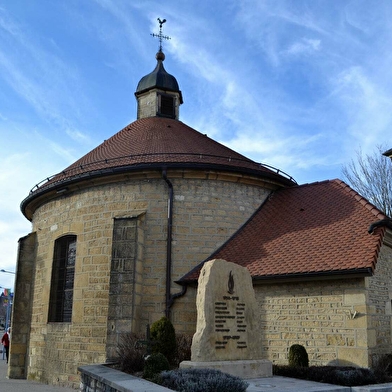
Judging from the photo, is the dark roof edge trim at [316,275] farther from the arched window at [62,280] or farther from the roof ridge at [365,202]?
the arched window at [62,280]

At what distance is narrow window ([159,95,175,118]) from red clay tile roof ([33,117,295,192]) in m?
1.49

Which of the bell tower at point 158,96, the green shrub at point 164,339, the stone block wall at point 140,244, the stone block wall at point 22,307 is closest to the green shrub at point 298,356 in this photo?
the green shrub at point 164,339

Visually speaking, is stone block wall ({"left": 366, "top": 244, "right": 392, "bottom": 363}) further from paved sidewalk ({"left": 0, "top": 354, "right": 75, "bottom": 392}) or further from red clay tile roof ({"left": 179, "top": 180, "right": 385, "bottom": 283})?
paved sidewalk ({"left": 0, "top": 354, "right": 75, "bottom": 392})

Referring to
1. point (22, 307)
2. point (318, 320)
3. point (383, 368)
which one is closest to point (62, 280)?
point (22, 307)

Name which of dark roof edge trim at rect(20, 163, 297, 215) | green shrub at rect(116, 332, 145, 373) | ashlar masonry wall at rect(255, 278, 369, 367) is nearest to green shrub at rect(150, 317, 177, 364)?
green shrub at rect(116, 332, 145, 373)

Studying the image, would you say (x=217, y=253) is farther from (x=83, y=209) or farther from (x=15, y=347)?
(x=15, y=347)

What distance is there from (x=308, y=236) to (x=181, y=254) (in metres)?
3.50

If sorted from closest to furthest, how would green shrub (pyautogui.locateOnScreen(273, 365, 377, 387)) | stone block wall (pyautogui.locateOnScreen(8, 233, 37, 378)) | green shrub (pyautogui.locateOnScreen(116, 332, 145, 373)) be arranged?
green shrub (pyautogui.locateOnScreen(273, 365, 377, 387)) < green shrub (pyautogui.locateOnScreen(116, 332, 145, 373)) < stone block wall (pyautogui.locateOnScreen(8, 233, 37, 378))

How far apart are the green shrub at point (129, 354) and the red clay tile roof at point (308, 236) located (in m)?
2.18

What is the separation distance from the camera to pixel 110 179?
1392 centimetres

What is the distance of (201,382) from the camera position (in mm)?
6543

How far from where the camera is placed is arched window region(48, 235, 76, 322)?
14.3 metres

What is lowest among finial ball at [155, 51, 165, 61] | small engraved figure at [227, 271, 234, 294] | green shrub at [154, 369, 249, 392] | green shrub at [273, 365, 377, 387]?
green shrub at [273, 365, 377, 387]

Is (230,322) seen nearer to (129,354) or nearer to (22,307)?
(129,354)
